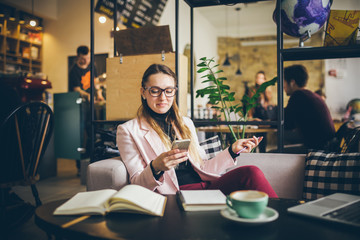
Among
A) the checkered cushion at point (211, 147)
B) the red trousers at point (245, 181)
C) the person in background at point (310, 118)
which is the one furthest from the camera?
the person in background at point (310, 118)

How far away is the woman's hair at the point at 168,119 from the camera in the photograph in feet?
5.13

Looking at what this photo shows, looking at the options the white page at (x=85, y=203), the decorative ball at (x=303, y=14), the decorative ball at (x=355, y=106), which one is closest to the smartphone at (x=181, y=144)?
the white page at (x=85, y=203)

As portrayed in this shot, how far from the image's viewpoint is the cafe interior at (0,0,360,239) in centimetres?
161

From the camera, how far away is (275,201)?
1.05 metres

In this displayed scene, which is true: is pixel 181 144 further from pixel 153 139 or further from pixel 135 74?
pixel 135 74

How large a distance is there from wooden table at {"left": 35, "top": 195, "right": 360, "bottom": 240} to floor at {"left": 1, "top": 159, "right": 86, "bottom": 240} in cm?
132

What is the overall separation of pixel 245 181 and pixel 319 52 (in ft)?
3.35

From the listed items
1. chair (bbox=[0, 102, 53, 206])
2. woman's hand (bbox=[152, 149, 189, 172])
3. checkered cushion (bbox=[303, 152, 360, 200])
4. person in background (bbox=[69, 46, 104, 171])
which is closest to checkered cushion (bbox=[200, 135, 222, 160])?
checkered cushion (bbox=[303, 152, 360, 200])

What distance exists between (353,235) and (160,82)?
106 cm

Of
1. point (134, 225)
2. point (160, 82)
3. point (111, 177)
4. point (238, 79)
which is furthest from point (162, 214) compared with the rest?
point (238, 79)

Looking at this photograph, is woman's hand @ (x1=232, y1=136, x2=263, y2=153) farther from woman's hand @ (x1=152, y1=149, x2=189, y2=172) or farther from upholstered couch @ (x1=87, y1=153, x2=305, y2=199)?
woman's hand @ (x1=152, y1=149, x2=189, y2=172)

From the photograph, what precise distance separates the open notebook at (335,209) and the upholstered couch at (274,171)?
0.55 m

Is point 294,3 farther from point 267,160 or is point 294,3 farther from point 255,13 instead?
point 255,13

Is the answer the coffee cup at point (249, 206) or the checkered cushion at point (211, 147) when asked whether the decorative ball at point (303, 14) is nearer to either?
the checkered cushion at point (211, 147)
